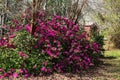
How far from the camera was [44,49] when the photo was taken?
408 inches

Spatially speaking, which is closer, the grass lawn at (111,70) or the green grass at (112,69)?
the grass lawn at (111,70)

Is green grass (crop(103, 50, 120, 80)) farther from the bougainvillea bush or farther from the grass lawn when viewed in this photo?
the bougainvillea bush

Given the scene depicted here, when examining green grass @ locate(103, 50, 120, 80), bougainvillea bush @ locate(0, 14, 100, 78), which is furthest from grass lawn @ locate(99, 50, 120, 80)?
bougainvillea bush @ locate(0, 14, 100, 78)

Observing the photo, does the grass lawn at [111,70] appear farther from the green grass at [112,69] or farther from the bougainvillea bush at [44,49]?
the bougainvillea bush at [44,49]

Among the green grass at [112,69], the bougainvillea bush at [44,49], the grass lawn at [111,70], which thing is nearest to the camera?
the bougainvillea bush at [44,49]

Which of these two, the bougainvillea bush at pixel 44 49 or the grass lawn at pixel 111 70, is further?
the grass lawn at pixel 111 70

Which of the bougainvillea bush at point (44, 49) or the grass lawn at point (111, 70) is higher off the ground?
the bougainvillea bush at point (44, 49)

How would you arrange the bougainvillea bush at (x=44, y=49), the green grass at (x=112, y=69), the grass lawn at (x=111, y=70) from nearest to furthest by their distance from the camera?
the bougainvillea bush at (x=44, y=49), the grass lawn at (x=111, y=70), the green grass at (x=112, y=69)

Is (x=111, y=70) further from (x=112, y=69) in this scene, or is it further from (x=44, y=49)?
(x=44, y=49)

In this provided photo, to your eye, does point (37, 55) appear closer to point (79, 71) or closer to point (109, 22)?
point (79, 71)

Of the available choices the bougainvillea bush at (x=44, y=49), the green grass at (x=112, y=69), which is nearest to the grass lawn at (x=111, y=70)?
the green grass at (x=112, y=69)

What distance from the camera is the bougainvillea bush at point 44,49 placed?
9.65 m

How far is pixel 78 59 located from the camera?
11195 millimetres

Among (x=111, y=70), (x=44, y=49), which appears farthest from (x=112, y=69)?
(x=44, y=49)
